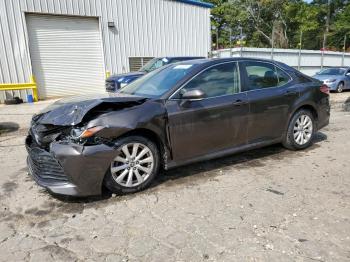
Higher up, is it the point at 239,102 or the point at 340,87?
the point at 239,102

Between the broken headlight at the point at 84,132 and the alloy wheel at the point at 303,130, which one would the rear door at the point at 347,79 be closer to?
the alloy wheel at the point at 303,130

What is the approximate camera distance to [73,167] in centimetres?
334

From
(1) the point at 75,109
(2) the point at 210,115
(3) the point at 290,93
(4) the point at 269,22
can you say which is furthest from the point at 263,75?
(4) the point at 269,22

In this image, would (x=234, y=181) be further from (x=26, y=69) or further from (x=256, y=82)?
(x=26, y=69)

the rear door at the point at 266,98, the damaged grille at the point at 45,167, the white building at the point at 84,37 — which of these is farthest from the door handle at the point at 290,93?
the white building at the point at 84,37

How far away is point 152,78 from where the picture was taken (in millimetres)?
4777

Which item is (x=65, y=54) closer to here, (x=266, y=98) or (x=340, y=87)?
(x=266, y=98)

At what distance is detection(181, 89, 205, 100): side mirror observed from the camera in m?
3.90

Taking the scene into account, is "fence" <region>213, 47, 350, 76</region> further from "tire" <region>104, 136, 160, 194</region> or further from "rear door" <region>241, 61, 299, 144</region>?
"tire" <region>104, 136, 160, 194</region>

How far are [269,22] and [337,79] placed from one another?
104ft

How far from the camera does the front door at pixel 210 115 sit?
13.1 ft

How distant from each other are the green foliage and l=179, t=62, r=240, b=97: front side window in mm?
36863

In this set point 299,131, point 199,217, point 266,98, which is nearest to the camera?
point 199,217

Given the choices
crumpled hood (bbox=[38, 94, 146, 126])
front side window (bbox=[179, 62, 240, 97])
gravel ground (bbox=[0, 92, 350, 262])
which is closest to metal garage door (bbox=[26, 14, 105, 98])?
gravel ground (bbox=[0, 92, 350, 262])
